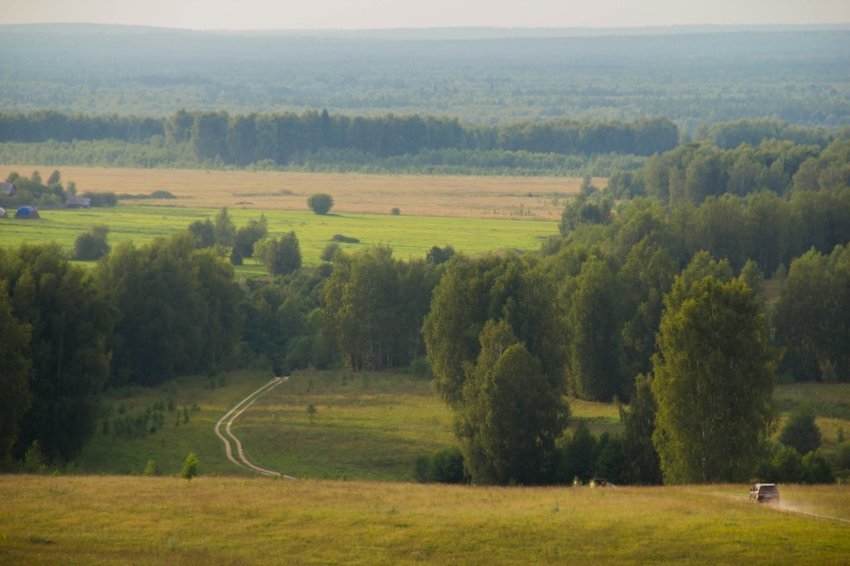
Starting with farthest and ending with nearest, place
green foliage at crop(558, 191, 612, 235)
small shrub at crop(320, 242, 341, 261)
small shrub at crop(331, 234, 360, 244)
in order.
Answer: small shrub at crop(331, 234, 360, 244)
green foliage at crop(558, 191, 612, 235)
small shrub at crop(320, 242, 341, 261)

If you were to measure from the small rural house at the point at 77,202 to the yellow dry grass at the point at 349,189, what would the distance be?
1360 cm

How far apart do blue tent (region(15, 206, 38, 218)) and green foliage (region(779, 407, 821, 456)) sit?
7220 cm

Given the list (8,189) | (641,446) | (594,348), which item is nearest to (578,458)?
(641,446)

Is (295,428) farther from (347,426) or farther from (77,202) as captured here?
(77,202)

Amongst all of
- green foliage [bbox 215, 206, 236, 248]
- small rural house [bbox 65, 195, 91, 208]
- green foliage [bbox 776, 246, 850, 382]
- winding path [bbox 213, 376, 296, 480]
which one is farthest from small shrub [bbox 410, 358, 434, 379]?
small rural house [bbox 65, 195, 91, 208]

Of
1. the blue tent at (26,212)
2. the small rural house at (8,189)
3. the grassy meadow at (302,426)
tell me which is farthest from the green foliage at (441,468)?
the small rural house at (8,189)

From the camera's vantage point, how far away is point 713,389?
48.3 metres

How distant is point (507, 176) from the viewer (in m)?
196

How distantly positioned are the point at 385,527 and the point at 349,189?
138728 millimetres

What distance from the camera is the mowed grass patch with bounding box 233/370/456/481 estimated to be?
56.1 metres

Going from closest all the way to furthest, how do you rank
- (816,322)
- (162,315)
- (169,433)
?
1. (169,433)
2. (162,315)
3. (816,322)

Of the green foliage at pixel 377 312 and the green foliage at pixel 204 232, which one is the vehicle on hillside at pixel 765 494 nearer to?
the green foliage at pixel 377 312

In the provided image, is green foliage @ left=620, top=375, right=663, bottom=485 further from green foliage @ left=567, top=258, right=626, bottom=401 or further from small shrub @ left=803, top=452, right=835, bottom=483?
green foliage @ left=567, top=258, right=626, bottom=401

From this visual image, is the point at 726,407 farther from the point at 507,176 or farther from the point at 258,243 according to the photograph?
the point at 507,176
